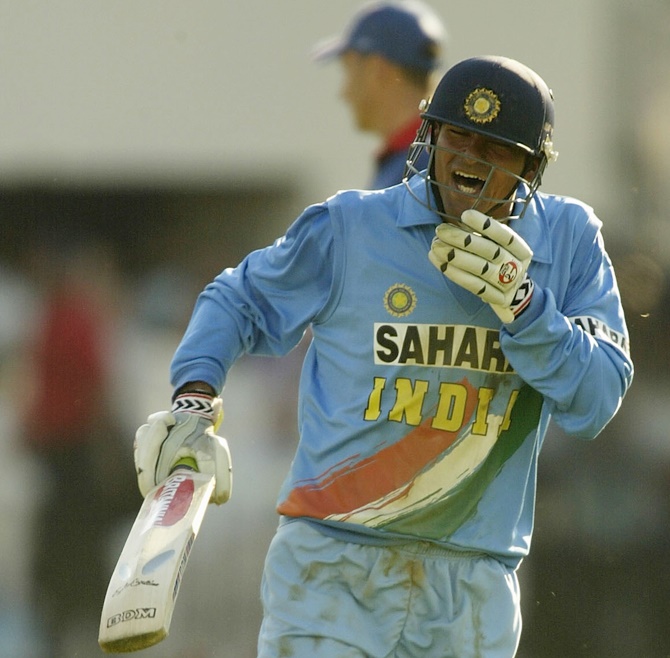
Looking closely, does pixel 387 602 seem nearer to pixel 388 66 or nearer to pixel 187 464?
pixel 187 464

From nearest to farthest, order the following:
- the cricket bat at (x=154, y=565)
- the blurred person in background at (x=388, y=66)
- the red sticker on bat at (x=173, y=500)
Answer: the cricket bat at (x=154, y=565) → the red sticker on bat at (x=173, y=500) → the blurred person in background at (x=388, y=66)

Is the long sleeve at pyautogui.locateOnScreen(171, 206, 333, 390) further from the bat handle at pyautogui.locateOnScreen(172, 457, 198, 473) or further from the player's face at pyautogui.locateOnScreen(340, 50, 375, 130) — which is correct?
the player's face at pyautogui.locateOnScreen(340, 50, 375, 130)

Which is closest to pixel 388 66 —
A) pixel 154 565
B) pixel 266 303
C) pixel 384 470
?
pixel 266 303

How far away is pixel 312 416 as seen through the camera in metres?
3.04

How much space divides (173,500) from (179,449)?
13 centimetres

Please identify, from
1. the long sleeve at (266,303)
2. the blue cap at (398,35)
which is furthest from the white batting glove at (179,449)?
the blue cap at (398,35)

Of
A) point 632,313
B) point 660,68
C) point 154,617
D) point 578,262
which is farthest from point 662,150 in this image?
point 154,617

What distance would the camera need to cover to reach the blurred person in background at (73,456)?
6.39m

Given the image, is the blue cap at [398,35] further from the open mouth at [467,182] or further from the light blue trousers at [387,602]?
the light blue trousers at [387,602]

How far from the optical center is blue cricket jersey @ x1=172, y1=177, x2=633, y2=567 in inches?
115

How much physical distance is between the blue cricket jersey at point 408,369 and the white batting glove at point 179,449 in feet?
0.35

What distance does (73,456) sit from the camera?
6.47m

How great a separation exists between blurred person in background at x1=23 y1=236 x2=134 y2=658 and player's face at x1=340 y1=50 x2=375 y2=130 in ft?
6.48

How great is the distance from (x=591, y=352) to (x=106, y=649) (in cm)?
103
